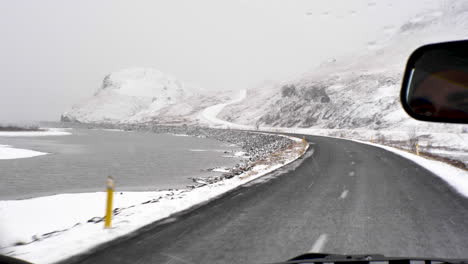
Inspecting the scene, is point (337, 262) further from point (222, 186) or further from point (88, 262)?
point (222, 186)

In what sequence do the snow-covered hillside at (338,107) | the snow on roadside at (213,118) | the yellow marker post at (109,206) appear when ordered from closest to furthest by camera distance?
the yellow marker post at (109,206)
the snow-covered hillside at (338,107)
the snow on roadside at (213,118)

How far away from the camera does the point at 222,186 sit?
42.1 ft

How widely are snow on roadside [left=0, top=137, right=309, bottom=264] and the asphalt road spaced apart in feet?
1.59

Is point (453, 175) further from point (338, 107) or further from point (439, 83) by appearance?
point (338, 107)

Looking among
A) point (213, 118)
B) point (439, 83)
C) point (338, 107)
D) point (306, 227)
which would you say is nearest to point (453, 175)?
point (306, 227)

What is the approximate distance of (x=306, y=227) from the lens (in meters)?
7.06

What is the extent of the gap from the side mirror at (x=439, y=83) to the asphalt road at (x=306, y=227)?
3314 millimetres

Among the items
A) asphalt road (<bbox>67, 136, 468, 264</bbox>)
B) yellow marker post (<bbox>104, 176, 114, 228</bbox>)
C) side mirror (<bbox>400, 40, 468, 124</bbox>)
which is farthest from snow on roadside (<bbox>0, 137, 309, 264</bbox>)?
side mirror (<bbox>400, 40, 468, 124</bbox>)

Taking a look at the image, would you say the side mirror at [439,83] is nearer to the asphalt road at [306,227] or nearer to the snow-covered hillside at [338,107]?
the asphalt road at [306,227]

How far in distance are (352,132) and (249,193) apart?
166 feet

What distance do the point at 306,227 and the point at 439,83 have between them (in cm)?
500

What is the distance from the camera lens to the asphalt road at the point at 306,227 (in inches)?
218

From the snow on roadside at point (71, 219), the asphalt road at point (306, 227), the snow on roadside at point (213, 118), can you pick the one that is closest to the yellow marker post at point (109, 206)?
the snow on roadside at point (71, 219)

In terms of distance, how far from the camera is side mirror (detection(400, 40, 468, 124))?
2.44m
